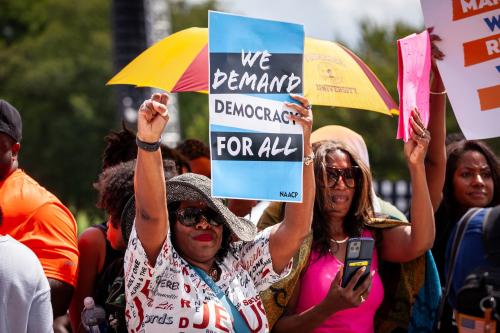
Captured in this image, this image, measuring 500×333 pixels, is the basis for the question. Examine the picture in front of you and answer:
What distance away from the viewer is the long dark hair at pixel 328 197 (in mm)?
4566

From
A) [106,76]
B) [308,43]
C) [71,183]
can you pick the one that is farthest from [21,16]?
[308,43]

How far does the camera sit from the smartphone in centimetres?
417

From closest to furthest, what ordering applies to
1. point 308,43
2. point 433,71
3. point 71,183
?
point 433,71
point 308,43
point 71,183

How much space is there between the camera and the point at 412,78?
171 inches

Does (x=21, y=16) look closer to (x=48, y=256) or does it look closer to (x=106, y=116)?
(x=106, y=116)

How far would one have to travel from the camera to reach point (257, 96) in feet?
13.1

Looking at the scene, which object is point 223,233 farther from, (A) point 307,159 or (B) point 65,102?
(B) point 65,102

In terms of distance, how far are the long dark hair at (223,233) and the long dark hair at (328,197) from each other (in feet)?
1.76

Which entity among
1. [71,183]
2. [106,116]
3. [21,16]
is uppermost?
[21,16]

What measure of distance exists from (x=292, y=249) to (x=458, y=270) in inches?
36.1

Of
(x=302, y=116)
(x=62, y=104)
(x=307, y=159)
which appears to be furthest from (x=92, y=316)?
(x=62, y=104)

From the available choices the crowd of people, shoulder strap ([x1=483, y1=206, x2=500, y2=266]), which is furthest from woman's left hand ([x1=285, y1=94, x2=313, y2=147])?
shoulder strap ([x1=483, y1=206, x2=500, y2=266])

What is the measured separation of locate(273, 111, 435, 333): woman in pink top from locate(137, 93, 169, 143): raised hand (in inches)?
42.3

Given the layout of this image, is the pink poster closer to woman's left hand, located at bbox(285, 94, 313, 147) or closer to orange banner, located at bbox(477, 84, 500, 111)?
orange banner, located at bbox(477, 84, 500, 111)
